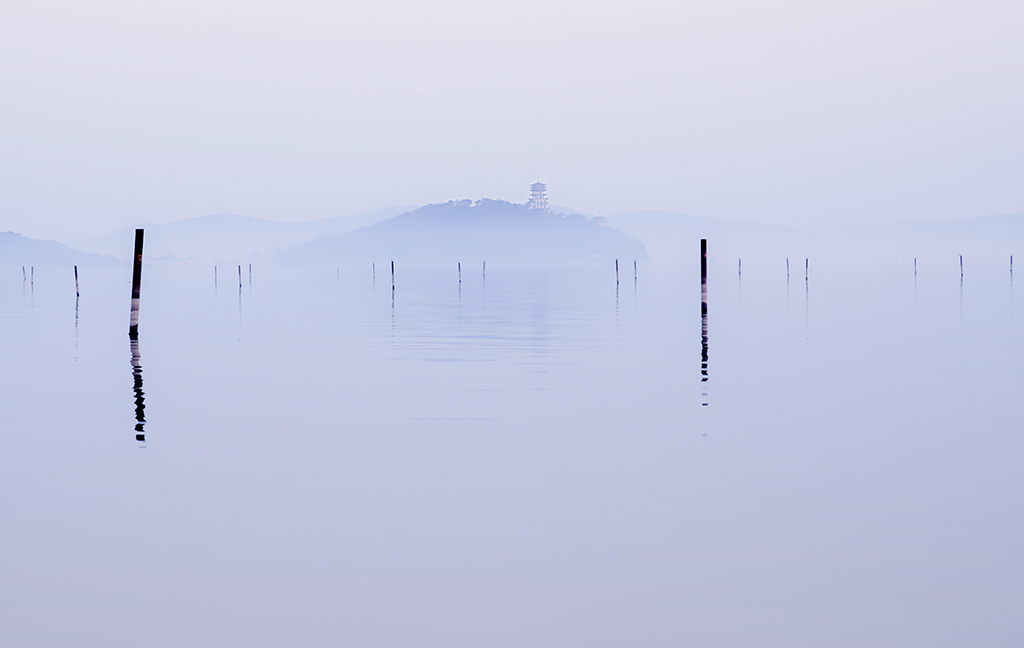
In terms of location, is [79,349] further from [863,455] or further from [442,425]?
[863,455]

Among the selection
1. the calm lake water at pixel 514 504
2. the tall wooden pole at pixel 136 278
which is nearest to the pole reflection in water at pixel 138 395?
the calm lake water at pixel 514 504

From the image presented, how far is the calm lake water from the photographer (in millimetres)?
8484

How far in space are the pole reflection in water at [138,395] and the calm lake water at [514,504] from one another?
189 millimetres

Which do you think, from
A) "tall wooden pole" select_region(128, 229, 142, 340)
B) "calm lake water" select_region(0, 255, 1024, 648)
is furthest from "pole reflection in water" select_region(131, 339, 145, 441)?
"tall wooden pole" select_region(128, 229, 142, 340)

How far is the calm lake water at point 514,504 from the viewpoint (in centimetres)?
848

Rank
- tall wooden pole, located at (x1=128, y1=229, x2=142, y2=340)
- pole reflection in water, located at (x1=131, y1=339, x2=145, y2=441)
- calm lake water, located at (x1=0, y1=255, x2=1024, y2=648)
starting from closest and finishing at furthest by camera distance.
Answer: calm lake water, located at (x1=0, y1=255, x2=1024, y2=648), pole reflection in water, located at (x1=131, y1=339, x2=145, y2=441), tall wooden pole, located at (x1=128, y1=229, x2=142, y2=340)

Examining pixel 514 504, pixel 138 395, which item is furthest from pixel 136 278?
pixel 514 504

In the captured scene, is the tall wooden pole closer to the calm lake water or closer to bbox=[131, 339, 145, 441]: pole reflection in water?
bbox=[131, 339, 145, 441]: pole reflection in water

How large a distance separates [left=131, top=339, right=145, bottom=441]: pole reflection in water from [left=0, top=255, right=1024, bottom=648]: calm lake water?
0.62ft

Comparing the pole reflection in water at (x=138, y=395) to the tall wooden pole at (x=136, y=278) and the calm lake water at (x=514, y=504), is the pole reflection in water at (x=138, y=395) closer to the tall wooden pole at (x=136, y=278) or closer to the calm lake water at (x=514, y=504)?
the calm lake water at (x=514, y=504)

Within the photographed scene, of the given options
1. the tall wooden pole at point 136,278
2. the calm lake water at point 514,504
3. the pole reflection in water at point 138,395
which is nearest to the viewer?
the calm lake water at point 514,504

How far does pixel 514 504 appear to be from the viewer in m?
12.3

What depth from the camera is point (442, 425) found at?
1816cm

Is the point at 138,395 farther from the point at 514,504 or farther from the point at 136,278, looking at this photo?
the point at 136,278
